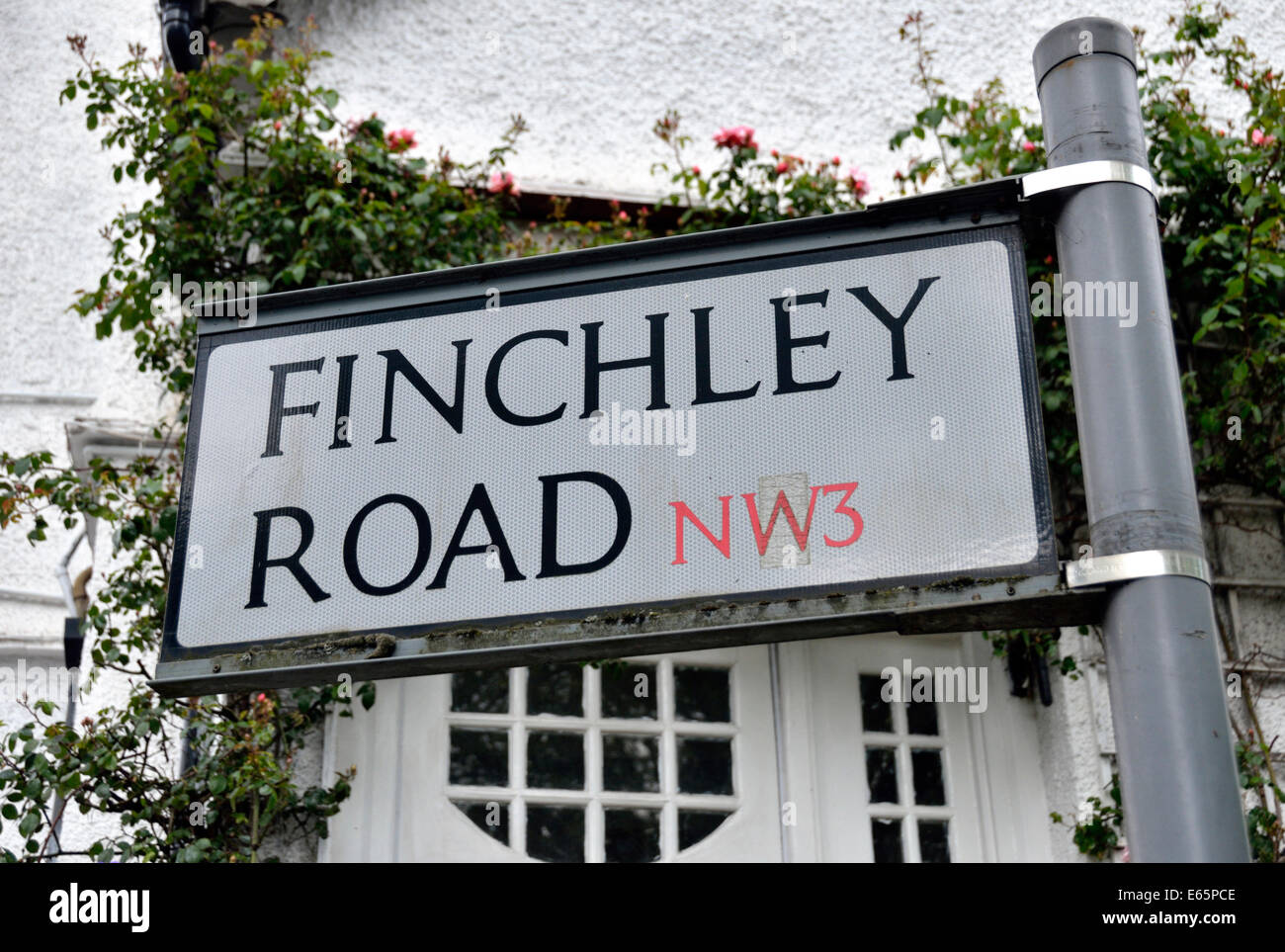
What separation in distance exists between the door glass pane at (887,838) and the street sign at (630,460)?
330 centimetres

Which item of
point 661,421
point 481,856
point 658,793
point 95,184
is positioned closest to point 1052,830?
point 658,793

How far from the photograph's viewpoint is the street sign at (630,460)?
161 centimetres

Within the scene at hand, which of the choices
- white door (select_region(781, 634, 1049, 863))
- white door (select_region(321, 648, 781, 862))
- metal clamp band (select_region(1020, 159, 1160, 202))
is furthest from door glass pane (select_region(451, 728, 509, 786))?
metal clamp band (select_region(1020, 159, 1160, 202))

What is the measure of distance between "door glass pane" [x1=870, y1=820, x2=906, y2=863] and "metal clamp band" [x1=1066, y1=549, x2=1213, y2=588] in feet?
11.3

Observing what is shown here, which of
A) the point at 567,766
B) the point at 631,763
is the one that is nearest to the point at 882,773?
the point at 631,763

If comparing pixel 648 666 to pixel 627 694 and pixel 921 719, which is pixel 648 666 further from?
pixel 921 719

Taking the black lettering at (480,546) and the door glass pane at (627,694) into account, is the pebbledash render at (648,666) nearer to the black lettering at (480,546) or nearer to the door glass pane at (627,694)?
the door glass pane at (627,694)

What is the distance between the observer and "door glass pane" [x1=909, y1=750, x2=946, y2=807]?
4867 millimetres

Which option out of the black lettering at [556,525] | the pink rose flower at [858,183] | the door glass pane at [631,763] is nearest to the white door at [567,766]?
the door glass pane at [631,763]

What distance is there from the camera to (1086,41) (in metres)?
1.70

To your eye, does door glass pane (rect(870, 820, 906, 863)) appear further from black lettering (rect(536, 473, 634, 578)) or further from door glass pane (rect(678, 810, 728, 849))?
black lettering (rect(536, 473, 634, 578))

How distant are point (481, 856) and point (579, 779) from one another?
15.6 inches

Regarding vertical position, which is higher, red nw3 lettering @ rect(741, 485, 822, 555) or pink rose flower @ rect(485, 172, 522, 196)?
pink rose flower @ rect(485, 172, 522, 196)

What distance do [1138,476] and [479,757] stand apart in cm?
354
